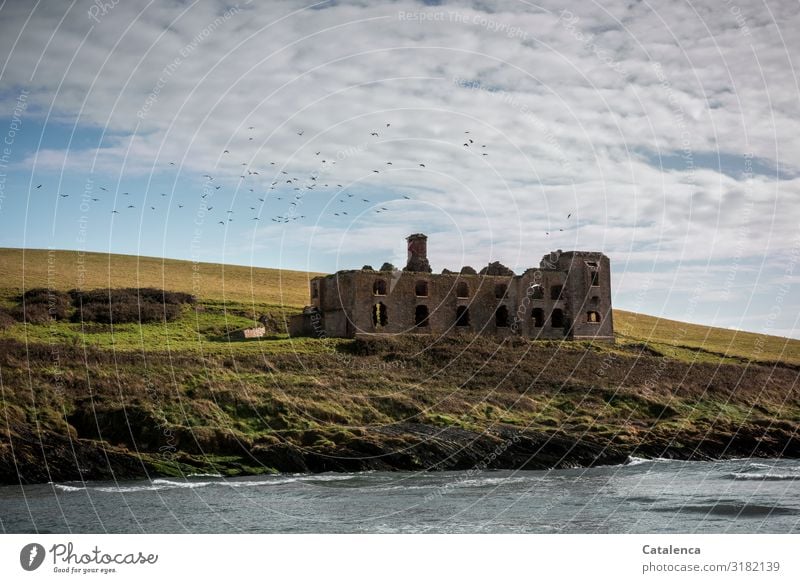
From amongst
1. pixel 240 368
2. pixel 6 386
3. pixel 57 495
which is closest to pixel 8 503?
pixel 57 495

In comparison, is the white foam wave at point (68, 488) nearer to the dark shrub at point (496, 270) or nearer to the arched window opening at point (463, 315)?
the arched window opening at point (463, 315)

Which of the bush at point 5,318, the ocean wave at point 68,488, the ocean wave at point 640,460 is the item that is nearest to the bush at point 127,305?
the bush at point 5,318

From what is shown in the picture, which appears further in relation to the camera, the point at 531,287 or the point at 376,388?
the point at 531,287

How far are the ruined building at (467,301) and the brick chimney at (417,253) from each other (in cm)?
8

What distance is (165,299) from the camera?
64500 millimetres

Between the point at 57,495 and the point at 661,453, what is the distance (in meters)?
26.4

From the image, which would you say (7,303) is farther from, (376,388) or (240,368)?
(376,388)

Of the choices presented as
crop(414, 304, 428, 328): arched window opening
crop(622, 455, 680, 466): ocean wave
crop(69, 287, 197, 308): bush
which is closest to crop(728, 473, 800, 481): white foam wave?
crop(622, 455, 680, 466): ocean wave

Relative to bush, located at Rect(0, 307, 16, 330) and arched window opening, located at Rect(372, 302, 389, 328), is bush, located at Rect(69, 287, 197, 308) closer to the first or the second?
bush, located at Rect(0, 307, 16, 330)

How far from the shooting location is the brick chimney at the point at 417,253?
63469mm

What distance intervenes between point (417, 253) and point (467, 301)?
573cm

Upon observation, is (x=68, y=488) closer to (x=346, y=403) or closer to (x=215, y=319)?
(x=346, y=403)

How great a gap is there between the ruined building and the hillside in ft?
11.4

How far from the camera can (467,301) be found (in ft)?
202
